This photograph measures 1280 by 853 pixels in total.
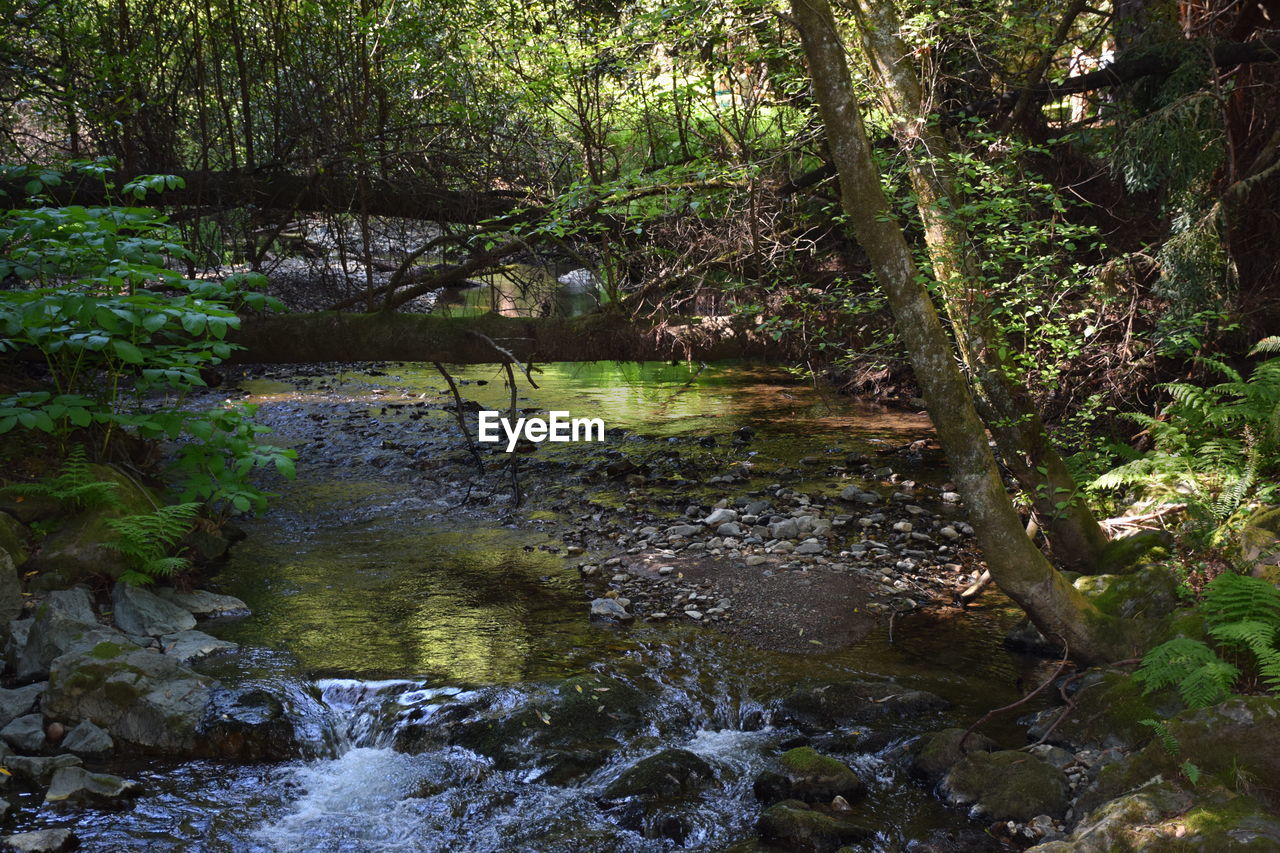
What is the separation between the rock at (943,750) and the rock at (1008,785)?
7 cm

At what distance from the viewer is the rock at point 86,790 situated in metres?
4.46

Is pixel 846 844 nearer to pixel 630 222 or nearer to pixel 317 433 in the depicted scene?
pixel 630 222

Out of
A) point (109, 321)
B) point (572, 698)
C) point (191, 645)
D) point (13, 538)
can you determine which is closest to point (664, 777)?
point (572, 698)

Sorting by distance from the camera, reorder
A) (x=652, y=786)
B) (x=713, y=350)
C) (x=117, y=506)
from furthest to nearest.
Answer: (x=713, y=350) → (x=117, y=506) → (x=652, y=786)

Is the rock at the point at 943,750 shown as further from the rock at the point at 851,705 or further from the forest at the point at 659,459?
the rock at the point at 851,705

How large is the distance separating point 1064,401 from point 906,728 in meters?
4.55

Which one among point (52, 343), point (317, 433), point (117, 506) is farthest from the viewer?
point (317, 433)

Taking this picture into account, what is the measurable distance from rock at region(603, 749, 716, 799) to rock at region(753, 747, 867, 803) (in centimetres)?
30

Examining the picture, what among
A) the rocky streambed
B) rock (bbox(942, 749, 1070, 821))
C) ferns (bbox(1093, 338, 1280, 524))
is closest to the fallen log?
the rocky streambed

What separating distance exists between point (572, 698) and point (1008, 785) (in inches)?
93.5

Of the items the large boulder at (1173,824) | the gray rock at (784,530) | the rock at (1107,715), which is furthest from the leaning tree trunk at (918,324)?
the gray rock at (784,530)

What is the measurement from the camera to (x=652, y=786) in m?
4.76

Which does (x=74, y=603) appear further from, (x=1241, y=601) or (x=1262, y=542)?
(x=1262, y=542)

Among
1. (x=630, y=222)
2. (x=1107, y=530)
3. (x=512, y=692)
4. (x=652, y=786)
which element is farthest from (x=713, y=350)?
(x=652, y=786)
